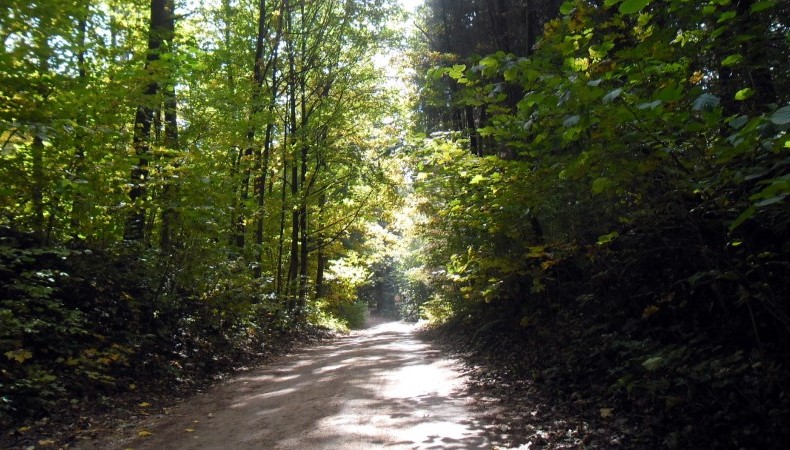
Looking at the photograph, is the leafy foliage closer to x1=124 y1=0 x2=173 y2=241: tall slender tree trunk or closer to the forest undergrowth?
x1=124 y1=0 x2=173 y2=241: tall slender tree trunk

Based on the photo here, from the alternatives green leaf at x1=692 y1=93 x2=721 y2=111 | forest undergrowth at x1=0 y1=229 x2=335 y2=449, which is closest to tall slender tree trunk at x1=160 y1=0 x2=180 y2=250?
forest undergrowth at x1=0 y1=229 x2=335 y2=449

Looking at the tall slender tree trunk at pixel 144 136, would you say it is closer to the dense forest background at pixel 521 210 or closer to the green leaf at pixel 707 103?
the dense forest background at pixel 521 210

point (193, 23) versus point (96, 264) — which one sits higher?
point (193, 23)

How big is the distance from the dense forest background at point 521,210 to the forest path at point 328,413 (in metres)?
1.22

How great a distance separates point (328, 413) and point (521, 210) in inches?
162

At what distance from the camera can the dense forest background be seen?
14.4ft

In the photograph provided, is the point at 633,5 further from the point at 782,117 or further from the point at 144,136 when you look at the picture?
the point at 144,136

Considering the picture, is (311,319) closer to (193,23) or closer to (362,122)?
(362,122)

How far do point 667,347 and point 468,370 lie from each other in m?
4.88

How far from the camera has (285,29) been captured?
19.4 metres

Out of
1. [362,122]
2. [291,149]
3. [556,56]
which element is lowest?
[556,56]

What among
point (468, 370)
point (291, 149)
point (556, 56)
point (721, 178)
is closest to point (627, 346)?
point (721, 178)

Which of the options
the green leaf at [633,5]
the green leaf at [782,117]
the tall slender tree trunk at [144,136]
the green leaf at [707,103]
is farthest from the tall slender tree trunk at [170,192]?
the green leaf at [782,117]

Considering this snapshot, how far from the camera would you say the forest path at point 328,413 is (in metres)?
5.43
